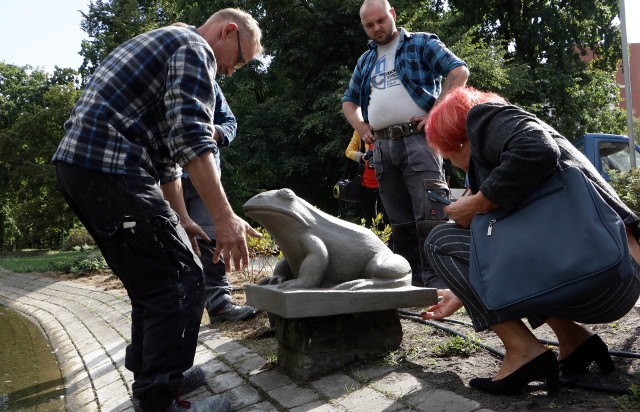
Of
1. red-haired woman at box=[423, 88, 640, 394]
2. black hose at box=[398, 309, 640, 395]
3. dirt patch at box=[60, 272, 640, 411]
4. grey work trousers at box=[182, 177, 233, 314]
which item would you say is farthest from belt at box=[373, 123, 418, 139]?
red-haired woman at box=[423, 88, 640, 394]

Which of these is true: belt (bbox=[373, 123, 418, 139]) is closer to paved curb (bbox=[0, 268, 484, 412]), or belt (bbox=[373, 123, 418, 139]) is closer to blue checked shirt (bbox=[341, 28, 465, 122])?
blue checked shirt (bbox=[341, 28, 465, 122])

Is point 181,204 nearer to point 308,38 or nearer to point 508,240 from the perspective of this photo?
point 508,240

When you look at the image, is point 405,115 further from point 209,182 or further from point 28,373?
point 28,373

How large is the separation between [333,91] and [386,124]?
1358 centimetres

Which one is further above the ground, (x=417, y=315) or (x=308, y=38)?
(x=308, y=38)

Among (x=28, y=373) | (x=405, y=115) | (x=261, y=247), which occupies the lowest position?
(x=28, y=373)

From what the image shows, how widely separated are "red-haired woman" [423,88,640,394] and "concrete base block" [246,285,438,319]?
1.38 ft

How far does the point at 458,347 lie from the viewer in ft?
11.1

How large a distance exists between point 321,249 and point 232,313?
6.23 ft

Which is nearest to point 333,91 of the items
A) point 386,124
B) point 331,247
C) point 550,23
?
point 550,23

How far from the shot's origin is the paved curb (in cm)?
285

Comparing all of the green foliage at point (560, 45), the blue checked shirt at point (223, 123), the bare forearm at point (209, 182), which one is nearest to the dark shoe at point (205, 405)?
the bare forearm at point (209, 182)

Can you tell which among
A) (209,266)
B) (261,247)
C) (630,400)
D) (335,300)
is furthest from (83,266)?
(630,400)

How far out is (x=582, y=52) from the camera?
80.1ft
